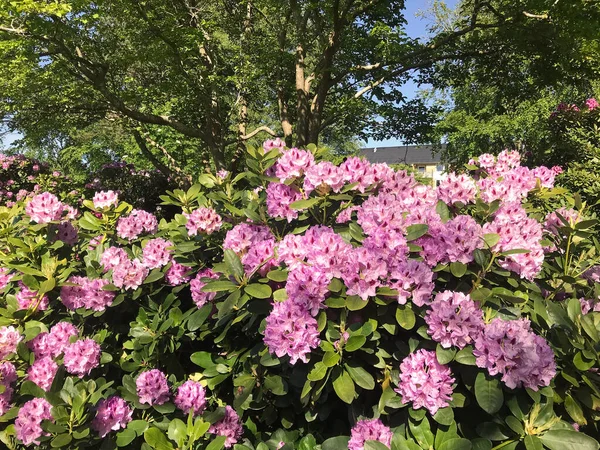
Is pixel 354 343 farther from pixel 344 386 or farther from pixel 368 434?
pixel 368 434

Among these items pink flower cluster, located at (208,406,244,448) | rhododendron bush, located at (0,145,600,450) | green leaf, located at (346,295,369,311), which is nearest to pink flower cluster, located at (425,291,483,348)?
rhododendron bush, located at (0,145,600,450)

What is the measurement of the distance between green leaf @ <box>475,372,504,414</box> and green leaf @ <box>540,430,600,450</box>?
0.14 meters

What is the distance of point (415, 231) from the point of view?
127 centimetres

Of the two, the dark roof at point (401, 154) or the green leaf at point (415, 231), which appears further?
the dark roof at point (401, 154)

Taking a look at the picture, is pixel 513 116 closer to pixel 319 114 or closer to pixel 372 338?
pixel 319 114

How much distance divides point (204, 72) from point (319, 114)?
2225 millimetres

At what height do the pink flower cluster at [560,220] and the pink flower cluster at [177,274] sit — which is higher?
the pink flower cluster at [560,220]

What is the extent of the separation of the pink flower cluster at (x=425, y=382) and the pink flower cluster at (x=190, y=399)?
28.1 inches

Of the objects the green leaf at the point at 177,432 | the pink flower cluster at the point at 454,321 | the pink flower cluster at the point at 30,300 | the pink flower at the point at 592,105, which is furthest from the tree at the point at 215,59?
the pink flower cluster at the point at 454,321

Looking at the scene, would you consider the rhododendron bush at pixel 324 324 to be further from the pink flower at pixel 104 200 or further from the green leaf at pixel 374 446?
the pink flower at pixel 104 200

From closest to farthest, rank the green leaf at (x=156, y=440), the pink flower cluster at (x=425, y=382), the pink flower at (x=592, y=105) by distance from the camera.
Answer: the pink flower cluster at (x=425, y=382), the green leaf at (x=156, y=440), the pink flower at (x=592, y=105)

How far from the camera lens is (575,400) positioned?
119 centimetres

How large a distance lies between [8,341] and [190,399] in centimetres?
76

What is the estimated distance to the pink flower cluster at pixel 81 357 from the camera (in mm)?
1492
